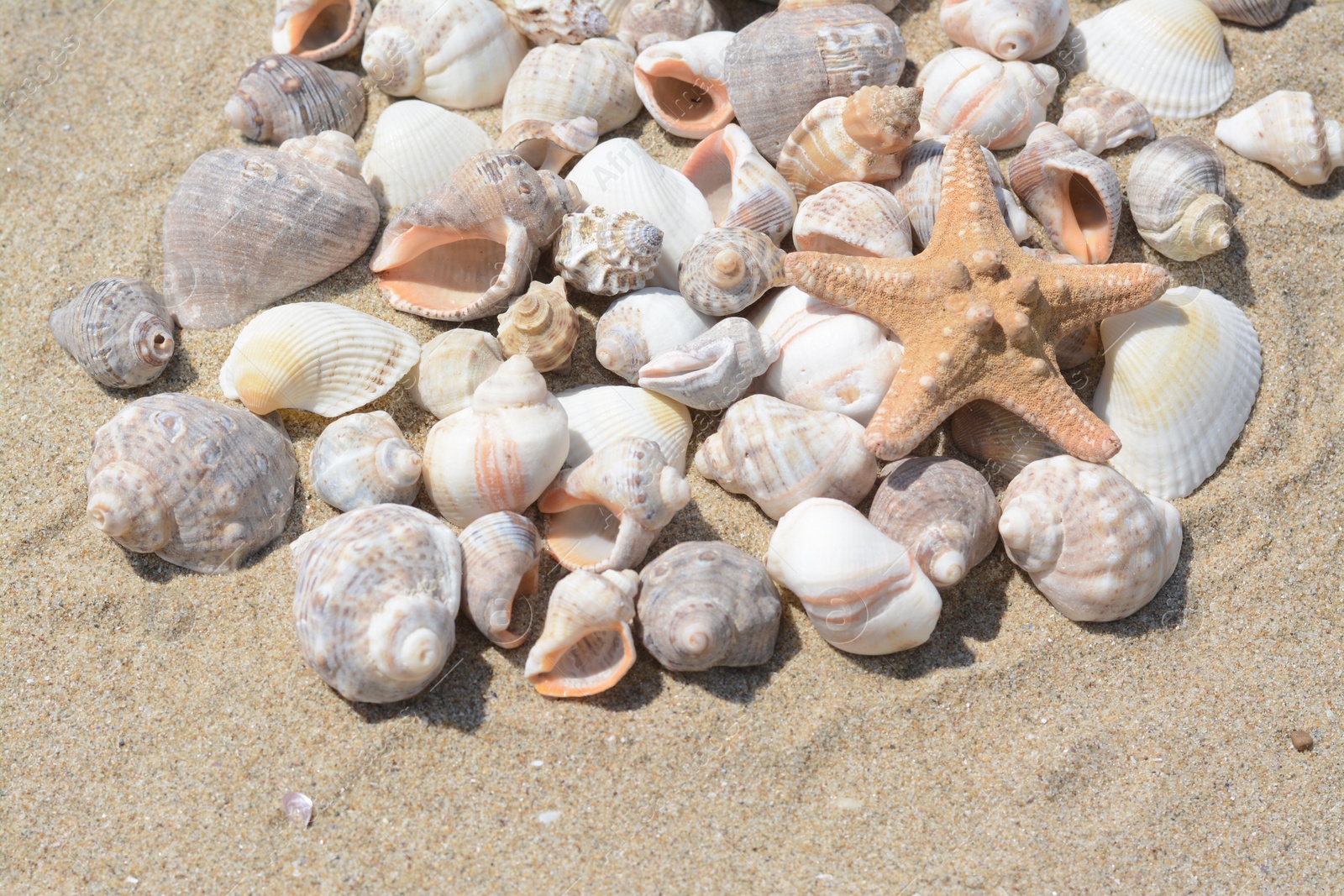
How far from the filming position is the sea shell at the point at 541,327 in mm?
3350

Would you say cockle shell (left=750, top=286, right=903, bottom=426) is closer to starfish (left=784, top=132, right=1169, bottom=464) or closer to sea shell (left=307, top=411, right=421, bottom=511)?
starfish (left=784, top=132, right=1169, bottom=464)

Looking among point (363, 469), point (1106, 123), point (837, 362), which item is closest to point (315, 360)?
point (363, 469)

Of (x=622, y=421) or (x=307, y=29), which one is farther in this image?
(x=307, y=29)

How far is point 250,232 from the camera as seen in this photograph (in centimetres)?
362

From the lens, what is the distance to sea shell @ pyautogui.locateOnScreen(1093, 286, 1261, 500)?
134 inches

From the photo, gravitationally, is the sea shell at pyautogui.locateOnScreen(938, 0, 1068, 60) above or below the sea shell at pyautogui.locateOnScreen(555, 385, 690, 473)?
above

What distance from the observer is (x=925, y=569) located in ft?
10.1

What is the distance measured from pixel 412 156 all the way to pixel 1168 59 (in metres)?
3.11

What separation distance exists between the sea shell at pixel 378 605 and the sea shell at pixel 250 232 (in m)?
1.19

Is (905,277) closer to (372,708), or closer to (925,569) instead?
(925,569)

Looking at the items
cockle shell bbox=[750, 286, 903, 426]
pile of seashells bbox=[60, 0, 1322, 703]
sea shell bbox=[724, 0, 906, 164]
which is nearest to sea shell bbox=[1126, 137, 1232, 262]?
pile of seashells bbox=[60, 0, 1322, 703]

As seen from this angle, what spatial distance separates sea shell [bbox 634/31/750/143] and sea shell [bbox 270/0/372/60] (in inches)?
50.4

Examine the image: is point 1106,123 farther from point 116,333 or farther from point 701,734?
point 116,333

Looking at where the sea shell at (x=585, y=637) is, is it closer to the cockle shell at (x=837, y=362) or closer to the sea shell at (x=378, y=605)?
the sea shell at (x=378, y=605)
